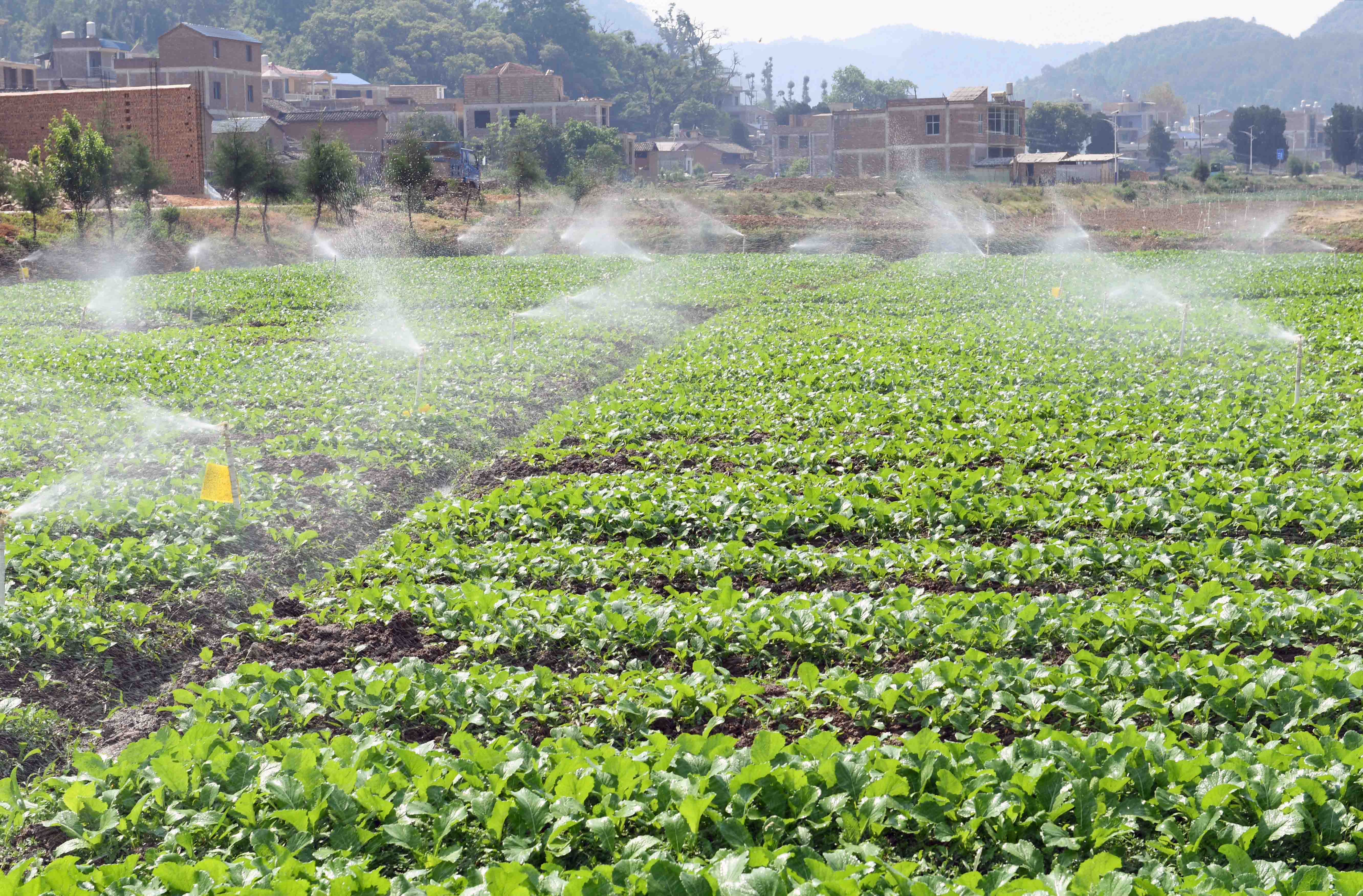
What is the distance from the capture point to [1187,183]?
90.1 m

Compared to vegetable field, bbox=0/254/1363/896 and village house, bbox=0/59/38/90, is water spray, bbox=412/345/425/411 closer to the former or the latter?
vegetable field, bbox=0/254/1363/896

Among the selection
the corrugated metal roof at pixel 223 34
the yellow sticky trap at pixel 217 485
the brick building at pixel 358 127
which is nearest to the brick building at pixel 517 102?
the corrugated metal roof at pixel 223 34

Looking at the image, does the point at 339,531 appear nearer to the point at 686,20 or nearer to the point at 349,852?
the point at 349,852

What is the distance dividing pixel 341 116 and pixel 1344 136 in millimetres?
104437

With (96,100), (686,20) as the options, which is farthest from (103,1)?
(96,100)

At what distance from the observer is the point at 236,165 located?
1891 inches

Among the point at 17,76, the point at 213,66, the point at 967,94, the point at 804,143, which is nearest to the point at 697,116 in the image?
the point at 804,143

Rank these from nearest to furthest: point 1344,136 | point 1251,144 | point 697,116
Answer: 1. point 1251,144
2. point 1344,136
3. point 697,116

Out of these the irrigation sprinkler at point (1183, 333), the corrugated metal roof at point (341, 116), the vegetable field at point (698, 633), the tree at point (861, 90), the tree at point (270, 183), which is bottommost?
the vegetable field at point (698, 633)

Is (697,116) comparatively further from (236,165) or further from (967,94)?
(236,165)

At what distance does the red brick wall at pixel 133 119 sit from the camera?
2306 inches

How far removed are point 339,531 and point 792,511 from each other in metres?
3.93

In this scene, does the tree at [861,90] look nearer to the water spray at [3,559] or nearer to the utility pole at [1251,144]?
the utility pole at [1251,144]

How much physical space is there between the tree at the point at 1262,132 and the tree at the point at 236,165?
109 m
